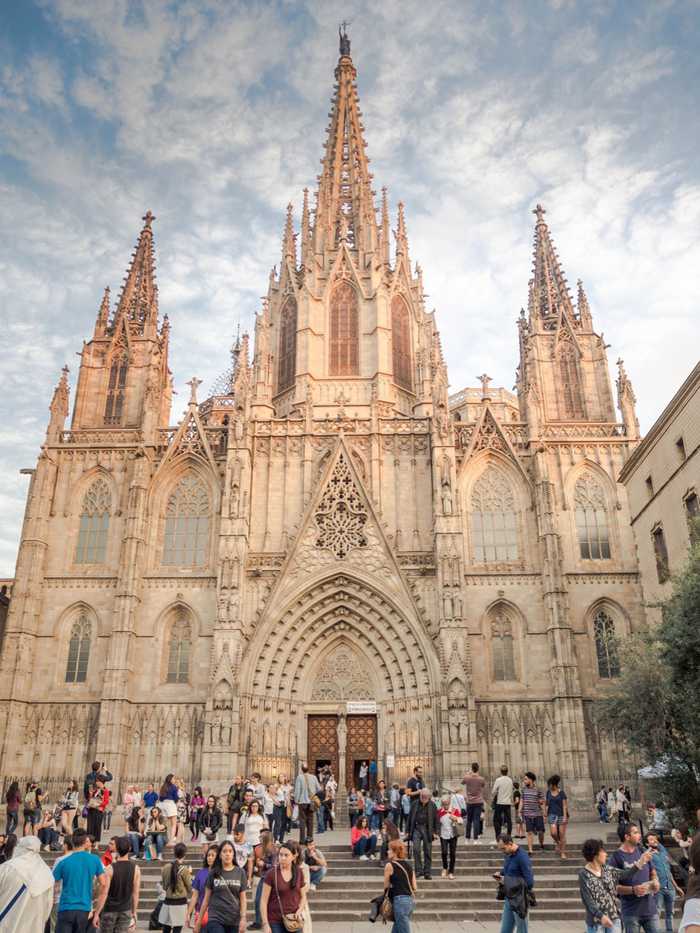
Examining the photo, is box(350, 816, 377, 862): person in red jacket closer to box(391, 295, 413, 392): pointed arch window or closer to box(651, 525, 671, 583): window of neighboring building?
box(651, 525, 671, 583): window of neighboring building

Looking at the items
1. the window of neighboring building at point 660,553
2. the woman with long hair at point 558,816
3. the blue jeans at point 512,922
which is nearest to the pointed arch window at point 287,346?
the window of neighboring building at point 660,553

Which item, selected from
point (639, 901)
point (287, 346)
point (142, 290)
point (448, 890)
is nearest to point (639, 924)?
point (639, 901)

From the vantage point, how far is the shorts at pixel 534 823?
17723mm

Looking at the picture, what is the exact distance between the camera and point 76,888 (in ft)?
26.7

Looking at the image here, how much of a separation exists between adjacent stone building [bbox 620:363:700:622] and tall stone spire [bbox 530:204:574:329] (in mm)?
12072

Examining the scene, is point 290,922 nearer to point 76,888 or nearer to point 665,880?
point 76,888

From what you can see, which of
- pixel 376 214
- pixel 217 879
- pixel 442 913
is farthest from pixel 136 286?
pixel 217 879

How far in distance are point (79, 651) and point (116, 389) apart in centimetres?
1284

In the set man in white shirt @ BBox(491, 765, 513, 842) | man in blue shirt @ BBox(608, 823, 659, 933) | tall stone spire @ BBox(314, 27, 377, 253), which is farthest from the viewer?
tall stone spire @ BBox(314, 27, 377, 253)

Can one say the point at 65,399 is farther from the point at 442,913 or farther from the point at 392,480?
the point at 442,913

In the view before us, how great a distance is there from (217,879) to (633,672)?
54.4ft

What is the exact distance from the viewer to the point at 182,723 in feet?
99.9

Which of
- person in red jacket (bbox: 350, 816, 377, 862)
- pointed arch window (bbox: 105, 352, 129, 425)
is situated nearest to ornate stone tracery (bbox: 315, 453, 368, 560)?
pointed arch window (bbox: 105, 352, 129, 425)

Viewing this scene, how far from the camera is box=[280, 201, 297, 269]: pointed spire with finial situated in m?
44.0
